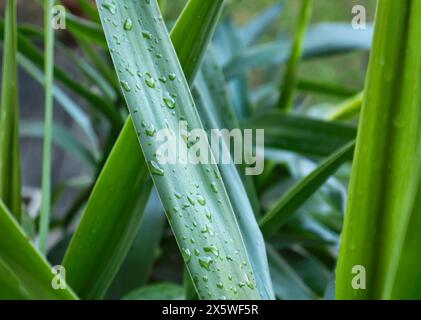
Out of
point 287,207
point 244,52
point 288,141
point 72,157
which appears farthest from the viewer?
point 72,157

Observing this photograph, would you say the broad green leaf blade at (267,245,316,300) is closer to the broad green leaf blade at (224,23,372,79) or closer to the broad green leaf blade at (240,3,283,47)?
the broad green leaf blade at (224,23,372,79)

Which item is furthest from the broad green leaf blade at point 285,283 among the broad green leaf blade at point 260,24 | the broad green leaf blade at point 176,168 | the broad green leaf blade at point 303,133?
the broad green leaf blade at point 260,24

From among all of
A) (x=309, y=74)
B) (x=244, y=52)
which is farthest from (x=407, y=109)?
(x=309, y=74)

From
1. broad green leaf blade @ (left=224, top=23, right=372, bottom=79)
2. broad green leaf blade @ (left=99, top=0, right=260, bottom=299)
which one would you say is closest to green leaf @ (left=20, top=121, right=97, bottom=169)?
broad green leaf blade @ (left=224, top=23, right=372, bottom=79)

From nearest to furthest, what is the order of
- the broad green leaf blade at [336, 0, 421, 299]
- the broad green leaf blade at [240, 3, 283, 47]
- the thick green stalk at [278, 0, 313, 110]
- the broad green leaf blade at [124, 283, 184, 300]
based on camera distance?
the broad green leaf blade at [336, 0, 421, 299], the broad green leaf blade at [124, 283, 184, 300], the thick green stalk at [278, 0, 313, 110], the broad green leaf blade at [240, 3, 283, 47]

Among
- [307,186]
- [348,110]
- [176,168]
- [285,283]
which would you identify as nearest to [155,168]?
[176,168]

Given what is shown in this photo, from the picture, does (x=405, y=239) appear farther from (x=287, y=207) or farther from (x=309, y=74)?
(x=309, y=74)
